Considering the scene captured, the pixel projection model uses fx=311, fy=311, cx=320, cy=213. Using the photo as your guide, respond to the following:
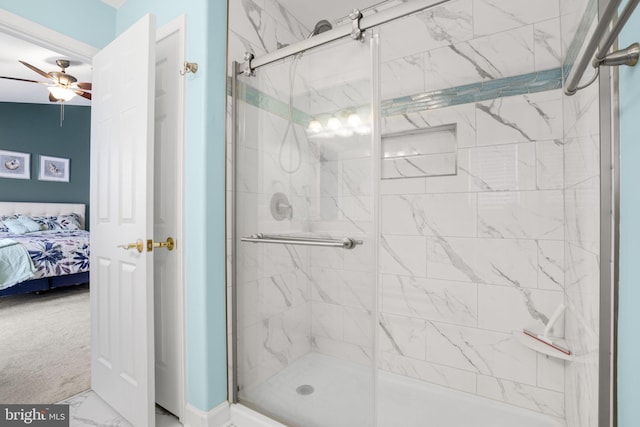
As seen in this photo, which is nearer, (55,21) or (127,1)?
(55,21)

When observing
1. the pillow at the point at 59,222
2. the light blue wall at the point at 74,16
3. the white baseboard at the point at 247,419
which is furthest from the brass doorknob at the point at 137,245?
the pillow at the point at 59,222

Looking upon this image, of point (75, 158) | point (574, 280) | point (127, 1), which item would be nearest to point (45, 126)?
point (75, 158)

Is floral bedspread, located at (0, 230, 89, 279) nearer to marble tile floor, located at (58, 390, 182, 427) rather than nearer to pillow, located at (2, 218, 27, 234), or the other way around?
pillow, located at (2, 218, 27, 234)

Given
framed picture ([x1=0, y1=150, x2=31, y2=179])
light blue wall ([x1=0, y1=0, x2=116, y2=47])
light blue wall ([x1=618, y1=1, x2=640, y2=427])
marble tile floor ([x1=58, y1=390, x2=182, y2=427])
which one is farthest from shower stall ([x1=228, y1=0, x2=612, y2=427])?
framed picture ([x1=0, y1=150, x2=31, y2=179])

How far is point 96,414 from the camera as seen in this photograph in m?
1.70

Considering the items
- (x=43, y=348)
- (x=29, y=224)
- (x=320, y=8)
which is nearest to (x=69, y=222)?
(x=29, y=224)

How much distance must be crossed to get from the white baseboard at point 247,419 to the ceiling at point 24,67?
10.2 feet

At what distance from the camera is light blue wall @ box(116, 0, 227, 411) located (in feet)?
5.22

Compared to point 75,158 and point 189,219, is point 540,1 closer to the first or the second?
point 189,219

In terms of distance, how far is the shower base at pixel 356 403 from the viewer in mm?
1365

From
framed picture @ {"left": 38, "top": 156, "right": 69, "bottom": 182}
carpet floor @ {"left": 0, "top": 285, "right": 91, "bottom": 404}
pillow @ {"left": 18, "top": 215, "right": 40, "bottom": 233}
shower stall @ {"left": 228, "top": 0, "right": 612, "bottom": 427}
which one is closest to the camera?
shower stall @ {"left": 228, "top": 0, "right": 612, "bottom": 427}

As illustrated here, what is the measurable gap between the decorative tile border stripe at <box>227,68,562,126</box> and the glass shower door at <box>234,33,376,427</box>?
12 mm

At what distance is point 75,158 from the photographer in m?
6.00

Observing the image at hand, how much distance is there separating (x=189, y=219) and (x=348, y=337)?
1.01 meters
